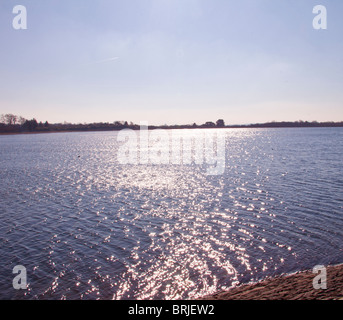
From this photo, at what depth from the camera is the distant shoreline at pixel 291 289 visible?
34.1ft

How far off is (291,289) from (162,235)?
931cm

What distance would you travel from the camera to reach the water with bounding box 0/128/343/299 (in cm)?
1369

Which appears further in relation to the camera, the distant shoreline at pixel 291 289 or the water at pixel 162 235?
the water at pixel 162 235

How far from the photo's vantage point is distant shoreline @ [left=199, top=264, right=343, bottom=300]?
34.1 ft

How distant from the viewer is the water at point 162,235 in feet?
44.9

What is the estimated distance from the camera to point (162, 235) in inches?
Answer: 752

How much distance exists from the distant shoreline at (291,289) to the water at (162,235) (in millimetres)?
805

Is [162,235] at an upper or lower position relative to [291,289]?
lower

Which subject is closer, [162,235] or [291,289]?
[291,289]

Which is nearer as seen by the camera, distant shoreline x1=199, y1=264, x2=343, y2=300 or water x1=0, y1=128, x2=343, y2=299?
distant shoreline x1=199, y1=264, x2=343, y2=300

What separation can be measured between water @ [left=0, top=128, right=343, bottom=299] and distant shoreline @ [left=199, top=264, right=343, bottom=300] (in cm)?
80

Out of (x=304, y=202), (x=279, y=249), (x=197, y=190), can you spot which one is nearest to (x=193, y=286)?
(x=279, y=249)

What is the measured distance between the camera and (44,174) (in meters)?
45.3
